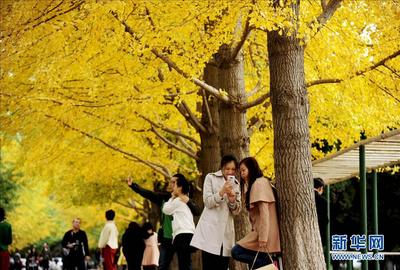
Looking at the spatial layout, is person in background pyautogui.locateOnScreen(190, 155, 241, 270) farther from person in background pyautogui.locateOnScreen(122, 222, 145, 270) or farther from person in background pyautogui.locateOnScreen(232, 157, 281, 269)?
person in background pyautogui.locateOnScreen(122, 222, 145, 270)

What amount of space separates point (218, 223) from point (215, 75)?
9528mm

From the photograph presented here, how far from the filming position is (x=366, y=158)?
16172 mm

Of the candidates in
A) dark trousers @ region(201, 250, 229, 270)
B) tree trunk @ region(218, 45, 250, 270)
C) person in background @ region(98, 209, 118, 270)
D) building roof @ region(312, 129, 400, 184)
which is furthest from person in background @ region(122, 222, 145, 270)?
dark trousers @ region(201, 250, 229, 270)

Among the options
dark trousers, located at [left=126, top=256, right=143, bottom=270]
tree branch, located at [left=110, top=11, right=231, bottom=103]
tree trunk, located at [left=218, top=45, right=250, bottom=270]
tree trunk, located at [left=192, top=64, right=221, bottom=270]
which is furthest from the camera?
tree trunk, located at [left=192, top=64, right=221, bottom=270]

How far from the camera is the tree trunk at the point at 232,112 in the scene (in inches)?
715

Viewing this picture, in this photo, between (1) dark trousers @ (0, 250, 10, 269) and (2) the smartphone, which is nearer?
(2) the smartphone

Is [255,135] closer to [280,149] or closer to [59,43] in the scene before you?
[59,43]

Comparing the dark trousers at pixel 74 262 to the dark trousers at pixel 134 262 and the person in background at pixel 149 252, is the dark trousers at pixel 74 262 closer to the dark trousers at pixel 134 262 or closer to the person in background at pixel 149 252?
the person in background at pixel 149 252

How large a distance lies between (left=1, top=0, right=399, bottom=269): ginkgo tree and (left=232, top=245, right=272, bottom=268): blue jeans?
1.93ft

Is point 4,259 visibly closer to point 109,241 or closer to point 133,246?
point 133,246

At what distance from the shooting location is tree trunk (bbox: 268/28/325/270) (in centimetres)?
1260

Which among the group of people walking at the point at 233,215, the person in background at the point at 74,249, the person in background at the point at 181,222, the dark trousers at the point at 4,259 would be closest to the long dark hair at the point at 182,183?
the person in background at the point at 181,222

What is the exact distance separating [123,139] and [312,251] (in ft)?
47.8

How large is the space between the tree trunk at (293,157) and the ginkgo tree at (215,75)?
1cm
